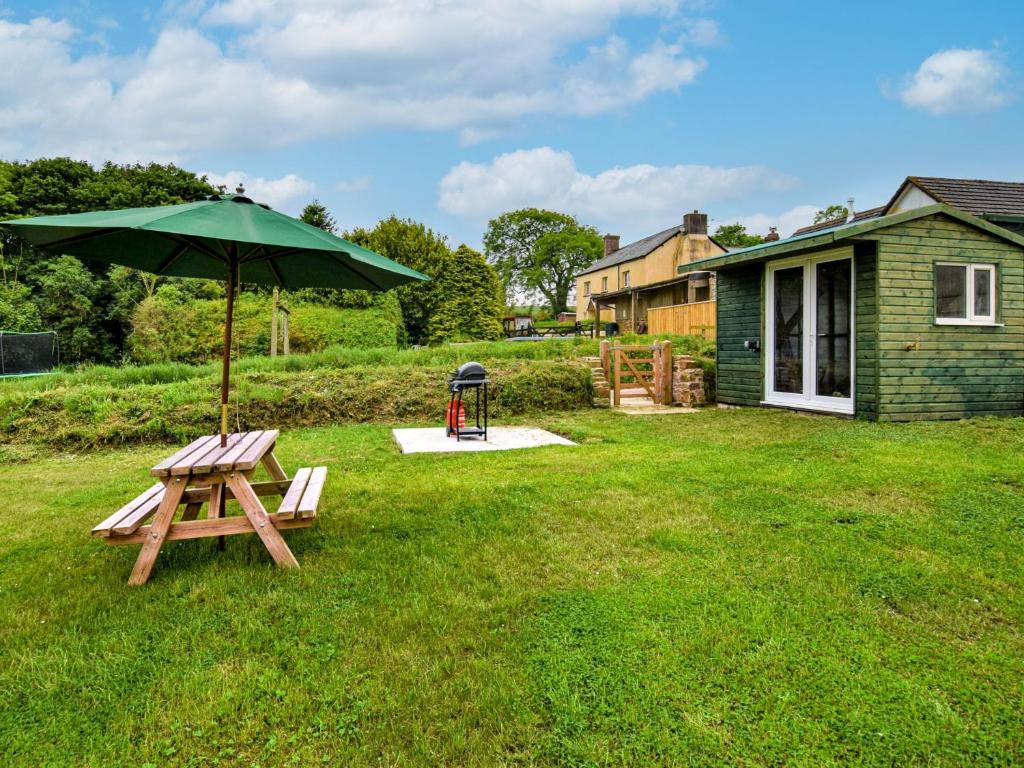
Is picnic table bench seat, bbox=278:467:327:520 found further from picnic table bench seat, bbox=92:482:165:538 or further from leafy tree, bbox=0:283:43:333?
leafy tree, bbox=0:283:43:333

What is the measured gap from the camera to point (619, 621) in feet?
7.86

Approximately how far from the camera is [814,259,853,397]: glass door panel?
27.3ft

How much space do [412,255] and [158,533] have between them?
85.9ft

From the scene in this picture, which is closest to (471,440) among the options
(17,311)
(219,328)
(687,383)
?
(687,383)

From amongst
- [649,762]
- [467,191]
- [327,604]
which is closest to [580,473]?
[327,604]

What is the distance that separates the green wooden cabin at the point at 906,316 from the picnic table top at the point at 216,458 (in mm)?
7629

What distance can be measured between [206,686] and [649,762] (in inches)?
61.0

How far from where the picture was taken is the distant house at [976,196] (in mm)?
12492

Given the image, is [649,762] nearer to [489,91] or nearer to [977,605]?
[977,605]

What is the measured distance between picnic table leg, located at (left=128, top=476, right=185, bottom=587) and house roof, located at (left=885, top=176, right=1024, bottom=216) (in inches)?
639

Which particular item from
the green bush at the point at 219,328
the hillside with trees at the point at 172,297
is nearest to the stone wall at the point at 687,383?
the green bush at the point at 219,328

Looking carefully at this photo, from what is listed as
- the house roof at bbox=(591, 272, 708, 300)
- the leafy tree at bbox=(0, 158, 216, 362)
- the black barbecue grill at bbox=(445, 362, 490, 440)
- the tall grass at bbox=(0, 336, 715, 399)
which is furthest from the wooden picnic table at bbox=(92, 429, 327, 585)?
the house roof at bbox=(591, 272, 708, 300)

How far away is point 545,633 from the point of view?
2.32 m

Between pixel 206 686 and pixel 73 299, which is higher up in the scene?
pixel 73 299
